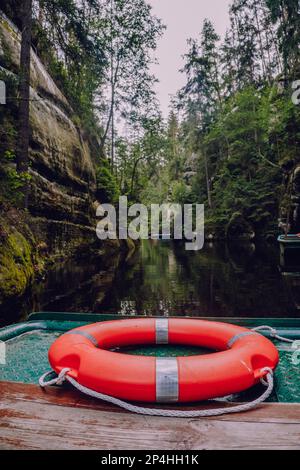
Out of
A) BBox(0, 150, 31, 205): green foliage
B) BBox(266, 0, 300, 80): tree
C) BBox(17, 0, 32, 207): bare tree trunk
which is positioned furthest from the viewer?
BBox(266, 0, 300, 80): tree

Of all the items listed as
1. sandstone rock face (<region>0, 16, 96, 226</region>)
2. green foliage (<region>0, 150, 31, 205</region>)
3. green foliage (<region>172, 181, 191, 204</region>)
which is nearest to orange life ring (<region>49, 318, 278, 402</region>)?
green foliage (<region>0, 150, 31, 205</region>)

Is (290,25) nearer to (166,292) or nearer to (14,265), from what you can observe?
(166,292)

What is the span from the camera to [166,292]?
6.34 m

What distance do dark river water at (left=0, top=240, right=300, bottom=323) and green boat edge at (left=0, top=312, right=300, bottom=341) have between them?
55.8 inches

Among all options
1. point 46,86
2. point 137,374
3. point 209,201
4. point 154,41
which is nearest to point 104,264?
point 46,86

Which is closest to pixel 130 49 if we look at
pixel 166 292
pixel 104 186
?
pixel 104 186

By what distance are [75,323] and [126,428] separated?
193 cm

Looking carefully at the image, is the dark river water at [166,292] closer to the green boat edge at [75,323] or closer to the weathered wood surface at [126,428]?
the green boat edge at [75,323]

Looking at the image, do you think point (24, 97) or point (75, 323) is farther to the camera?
point (24, 97)

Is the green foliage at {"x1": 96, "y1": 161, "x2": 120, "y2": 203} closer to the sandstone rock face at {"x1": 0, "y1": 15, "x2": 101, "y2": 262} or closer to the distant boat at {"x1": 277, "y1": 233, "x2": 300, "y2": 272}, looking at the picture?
the sandstone rock face at {"x1": 0, "y1": 15, "x2": 101, "y2": 262}

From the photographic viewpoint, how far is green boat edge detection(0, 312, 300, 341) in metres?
2.70

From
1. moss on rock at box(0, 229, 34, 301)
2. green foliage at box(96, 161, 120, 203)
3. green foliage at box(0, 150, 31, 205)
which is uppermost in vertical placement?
green foliage at box(96, 161, 120, 203)

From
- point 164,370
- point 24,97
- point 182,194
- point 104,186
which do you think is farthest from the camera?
point 182,194

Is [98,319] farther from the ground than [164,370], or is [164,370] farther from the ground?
[164,370]
